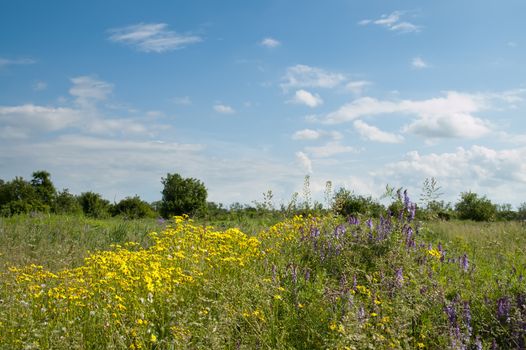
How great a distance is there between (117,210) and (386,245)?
21.3 meters

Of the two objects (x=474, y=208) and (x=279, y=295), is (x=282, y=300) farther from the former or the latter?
(x=474, y=208)

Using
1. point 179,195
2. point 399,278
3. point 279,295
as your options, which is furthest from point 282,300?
point 179,195

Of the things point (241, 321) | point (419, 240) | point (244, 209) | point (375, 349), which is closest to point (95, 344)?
point (241, 321)

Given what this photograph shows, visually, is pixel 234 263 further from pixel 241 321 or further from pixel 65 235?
pixel 65 235

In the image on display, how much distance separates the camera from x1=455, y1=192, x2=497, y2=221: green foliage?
864 inches

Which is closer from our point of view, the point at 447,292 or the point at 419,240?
the point at 447,292

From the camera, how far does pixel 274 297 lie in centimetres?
466

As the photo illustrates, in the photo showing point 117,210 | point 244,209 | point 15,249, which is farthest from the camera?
point 117,210

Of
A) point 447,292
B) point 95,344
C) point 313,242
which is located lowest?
point 95,344

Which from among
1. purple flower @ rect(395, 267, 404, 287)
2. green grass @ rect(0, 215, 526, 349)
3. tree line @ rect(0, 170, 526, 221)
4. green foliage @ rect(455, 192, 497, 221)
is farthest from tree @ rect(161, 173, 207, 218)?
purple flower @ rect(395, 267, 404, 287)

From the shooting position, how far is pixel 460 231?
1234 cm

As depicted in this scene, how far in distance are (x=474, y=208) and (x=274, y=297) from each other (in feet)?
64.7

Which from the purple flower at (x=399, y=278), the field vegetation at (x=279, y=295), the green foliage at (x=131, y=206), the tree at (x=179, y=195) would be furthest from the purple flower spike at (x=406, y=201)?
the green foliage at (x=131, y=206)

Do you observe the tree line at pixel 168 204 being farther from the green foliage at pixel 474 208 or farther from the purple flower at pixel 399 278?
the purple flower at pixel 399 278
